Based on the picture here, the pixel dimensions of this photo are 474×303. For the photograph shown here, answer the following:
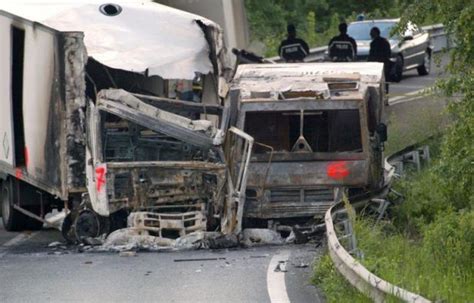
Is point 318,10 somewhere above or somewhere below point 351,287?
above

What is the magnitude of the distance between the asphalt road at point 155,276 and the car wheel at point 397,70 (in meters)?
20.5

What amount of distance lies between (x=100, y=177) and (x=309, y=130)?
9.60 feet

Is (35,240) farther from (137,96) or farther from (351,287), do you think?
(351,287)

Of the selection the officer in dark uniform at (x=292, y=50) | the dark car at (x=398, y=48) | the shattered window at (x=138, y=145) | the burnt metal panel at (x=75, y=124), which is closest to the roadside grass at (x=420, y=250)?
the shattered window at (x=138, y=145)

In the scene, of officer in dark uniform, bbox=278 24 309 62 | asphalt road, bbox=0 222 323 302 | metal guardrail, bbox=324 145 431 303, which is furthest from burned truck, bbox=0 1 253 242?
officer in dark uniform, bbox=278 24 309 62

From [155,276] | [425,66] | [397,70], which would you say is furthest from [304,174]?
[425,66]

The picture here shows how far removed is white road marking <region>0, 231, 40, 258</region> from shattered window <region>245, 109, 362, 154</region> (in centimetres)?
321

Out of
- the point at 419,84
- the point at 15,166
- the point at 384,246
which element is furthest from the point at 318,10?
the point at 384,246

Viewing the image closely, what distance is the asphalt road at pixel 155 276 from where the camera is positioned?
12.6m

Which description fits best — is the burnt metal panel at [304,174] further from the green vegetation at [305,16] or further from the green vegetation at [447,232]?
the green vegetation at [305,16]

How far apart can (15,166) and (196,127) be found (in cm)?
295

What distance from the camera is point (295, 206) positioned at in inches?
679

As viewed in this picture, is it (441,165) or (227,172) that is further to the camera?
(227,172)

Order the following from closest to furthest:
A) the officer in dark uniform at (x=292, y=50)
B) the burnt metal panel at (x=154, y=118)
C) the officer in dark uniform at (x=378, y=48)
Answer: the burnt metal panel at (x=154, y=118) < the officer in dark uniform at (x=292, y=50) < the officer in dark uniform at (x=378, y=48)
